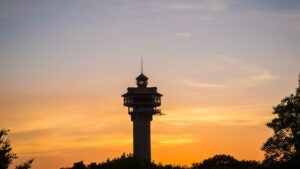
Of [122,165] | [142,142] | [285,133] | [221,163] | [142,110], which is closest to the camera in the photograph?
[285,133]

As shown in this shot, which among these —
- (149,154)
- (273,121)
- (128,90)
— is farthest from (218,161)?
(273,121)

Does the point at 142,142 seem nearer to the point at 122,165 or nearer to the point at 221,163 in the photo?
the point at 221,163

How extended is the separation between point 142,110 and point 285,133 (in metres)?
85.2

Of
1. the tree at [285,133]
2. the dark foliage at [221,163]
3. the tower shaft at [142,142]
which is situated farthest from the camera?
the tower shaft at [142,142]

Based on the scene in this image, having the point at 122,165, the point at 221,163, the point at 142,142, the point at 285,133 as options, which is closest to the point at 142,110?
the point at 142,142

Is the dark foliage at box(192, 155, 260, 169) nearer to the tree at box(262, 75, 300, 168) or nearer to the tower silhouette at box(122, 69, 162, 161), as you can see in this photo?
the tower silhouette at box(122, 69, 162, 161)

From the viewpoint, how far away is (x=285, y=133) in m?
66.9

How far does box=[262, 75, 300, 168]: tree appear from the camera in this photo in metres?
65.4

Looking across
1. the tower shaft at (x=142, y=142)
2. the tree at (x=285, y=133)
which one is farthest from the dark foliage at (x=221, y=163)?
the tree at (x=285, y=133)

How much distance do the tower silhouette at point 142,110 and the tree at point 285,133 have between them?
76269mm

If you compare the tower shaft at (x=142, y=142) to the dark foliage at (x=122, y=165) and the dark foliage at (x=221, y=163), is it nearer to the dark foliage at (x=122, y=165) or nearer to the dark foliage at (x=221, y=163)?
the dark foliage at (x=221, y=163)

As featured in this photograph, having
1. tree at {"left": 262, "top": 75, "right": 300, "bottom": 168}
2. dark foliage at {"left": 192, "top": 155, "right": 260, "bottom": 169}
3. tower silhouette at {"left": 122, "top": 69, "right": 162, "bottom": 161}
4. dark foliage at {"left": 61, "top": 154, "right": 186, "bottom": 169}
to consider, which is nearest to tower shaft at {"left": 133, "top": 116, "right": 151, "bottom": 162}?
tower silhouette at {"left": 122, "top": 69, "right": 162, "bottom": 161}

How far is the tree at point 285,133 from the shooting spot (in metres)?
65.4

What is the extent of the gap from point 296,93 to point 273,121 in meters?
4.02
